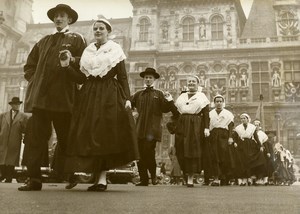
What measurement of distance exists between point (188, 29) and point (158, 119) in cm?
2247

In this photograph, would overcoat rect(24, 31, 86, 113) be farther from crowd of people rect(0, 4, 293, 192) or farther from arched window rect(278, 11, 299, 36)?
arched window rect(278, 11, 299, 36)

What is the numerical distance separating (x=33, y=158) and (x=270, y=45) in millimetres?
25352

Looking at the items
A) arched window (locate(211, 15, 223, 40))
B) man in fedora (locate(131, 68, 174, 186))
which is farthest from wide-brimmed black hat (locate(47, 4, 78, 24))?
arched window (locate(211, 15, 223, 40))

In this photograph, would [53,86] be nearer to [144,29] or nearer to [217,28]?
[217,28]

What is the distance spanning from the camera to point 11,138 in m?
9.71

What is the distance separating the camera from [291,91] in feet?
86.7

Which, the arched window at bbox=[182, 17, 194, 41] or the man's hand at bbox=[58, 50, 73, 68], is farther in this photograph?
the arched window at bbox=[182, 17, 194, 41]

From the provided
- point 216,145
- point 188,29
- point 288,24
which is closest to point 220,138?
point 216,145

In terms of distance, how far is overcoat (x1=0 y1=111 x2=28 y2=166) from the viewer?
9609 mm

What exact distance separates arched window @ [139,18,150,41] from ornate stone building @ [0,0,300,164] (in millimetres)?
74

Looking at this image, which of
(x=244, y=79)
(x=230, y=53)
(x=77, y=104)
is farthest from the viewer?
(x=230, y=53)

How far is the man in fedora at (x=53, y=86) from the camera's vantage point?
457 centimetres

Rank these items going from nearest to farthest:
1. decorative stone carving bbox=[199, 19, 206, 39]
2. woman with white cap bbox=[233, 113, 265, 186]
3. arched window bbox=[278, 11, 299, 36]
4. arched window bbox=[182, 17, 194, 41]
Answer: woman with white cap bbox=[233, 113, 265, 186]
arched window bbox=[278, 11, 299, 36]
decorative stone carving bbox=[199, 19, 206, 39]
arched window bbox=[182, 17, 194, 41]

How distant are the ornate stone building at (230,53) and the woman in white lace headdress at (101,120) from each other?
20893 millimetres
